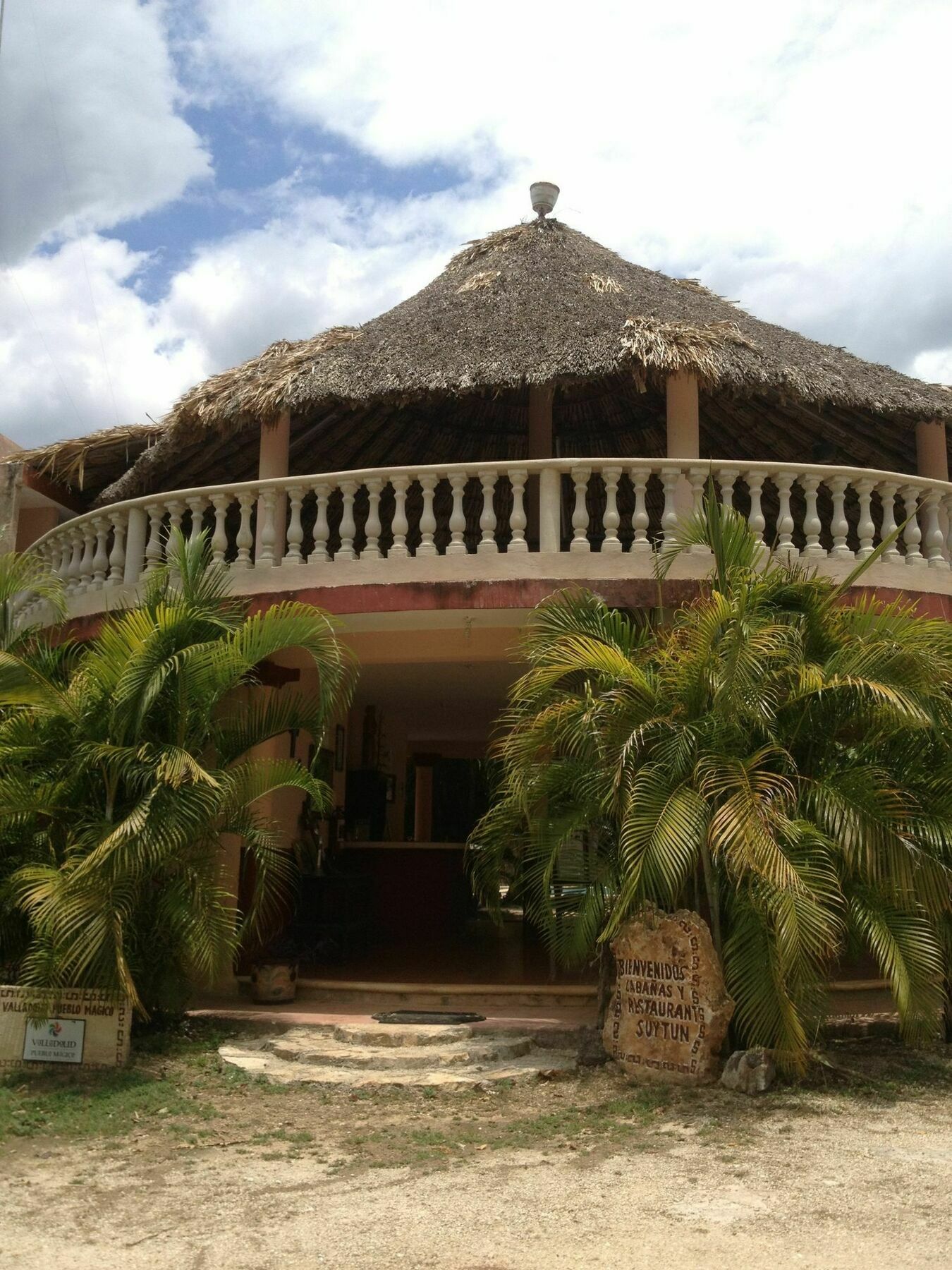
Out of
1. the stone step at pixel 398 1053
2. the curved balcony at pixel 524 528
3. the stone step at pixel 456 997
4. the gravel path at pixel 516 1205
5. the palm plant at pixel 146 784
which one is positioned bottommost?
the gravel path at pixel 516 1205

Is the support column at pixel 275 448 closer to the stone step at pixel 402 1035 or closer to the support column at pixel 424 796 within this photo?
the stone step at pixel 402 1035

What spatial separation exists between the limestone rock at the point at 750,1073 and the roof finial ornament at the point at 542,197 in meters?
9.85

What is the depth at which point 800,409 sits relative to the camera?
35.5 feet

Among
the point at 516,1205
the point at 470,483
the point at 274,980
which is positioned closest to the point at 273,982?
the point at 274,980

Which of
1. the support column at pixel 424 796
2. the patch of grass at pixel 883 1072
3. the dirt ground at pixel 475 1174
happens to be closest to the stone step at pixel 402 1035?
the dirt ground at pixel 475 1174

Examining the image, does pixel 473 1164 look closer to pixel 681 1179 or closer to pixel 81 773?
pixel 681 1179

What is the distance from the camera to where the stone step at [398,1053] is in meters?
6.73

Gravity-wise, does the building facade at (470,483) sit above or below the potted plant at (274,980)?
above

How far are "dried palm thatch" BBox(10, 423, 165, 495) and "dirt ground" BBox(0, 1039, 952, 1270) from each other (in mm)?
6992

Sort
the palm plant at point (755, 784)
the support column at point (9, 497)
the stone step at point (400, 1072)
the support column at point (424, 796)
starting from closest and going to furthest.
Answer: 1. the palm plant at point (755, 784)
2. the stone step at point (400, 1072)
3. the support column at point (9, 497)
4. the support column at point (424, 796)

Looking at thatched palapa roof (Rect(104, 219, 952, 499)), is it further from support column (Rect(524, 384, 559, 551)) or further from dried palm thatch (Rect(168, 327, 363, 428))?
support column (Rect(524, 384, 559, 551))

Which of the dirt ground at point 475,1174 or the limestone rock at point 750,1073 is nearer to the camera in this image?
the dirt ground at point 475,1174

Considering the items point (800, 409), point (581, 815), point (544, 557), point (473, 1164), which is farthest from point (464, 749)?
point (473, 1164)

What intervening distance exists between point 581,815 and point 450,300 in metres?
5.81
